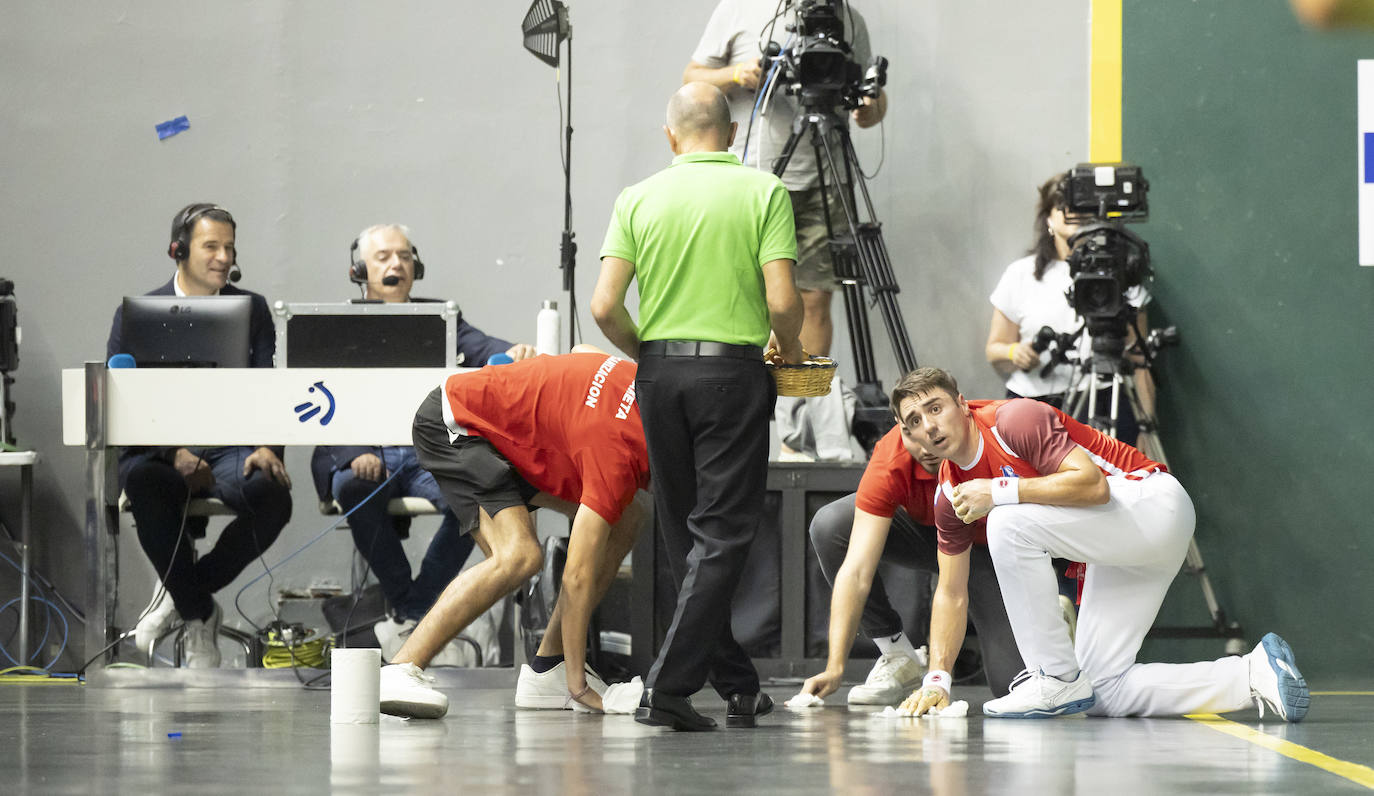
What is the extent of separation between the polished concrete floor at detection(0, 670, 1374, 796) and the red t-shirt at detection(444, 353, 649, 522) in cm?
58

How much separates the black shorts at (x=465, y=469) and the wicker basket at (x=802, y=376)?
744 mm

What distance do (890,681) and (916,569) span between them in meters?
0.37

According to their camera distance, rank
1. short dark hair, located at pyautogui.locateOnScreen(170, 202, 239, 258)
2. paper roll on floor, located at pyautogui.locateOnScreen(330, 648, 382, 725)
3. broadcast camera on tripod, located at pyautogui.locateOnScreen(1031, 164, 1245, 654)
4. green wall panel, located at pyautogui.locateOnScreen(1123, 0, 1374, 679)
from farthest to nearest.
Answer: green wall panel, located at pyautogui.locateOnScreen(1123, 0, 1374, 679) < short dark hair, located at pyautogui.locateOnScreen(170, 202, 239, 258) < broadcast camera on tripod, located at pyautogui.locateOnScreen(1031, 164, 1245, 654) < paper roll on floor, located at pyautogui.locateOnScreen(330, 648, 382, 725)

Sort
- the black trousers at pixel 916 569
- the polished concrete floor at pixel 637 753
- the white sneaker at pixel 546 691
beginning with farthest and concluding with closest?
the black trousers at pixel 916 569 → the white sneaker at pixel 546 691 → the polished concrete floor at pixel 637 753

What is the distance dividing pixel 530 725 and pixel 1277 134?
Answer: 361 centimetres

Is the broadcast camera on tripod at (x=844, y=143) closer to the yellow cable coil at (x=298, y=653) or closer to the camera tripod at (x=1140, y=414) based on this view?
the camera tripod at (x=1140, y=414)

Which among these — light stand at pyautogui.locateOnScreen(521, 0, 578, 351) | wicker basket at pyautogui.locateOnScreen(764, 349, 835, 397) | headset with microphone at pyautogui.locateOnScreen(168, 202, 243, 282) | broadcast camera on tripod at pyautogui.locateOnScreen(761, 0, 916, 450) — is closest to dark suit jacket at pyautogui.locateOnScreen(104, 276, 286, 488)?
headset with microphone at pyautogui.locateOnScreen(168, 202, 243, 282)

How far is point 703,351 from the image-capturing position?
3375 millimetres

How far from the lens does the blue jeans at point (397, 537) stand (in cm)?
508

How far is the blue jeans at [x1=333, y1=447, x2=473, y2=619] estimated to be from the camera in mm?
5082

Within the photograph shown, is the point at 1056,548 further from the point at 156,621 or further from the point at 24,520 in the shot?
the point at 24,520

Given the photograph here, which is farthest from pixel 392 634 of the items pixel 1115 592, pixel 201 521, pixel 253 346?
pixel 1115 592

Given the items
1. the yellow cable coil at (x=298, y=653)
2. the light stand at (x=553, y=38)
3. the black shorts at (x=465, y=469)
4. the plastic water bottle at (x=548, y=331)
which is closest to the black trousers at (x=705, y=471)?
the black shorts at (x=465, y=469)

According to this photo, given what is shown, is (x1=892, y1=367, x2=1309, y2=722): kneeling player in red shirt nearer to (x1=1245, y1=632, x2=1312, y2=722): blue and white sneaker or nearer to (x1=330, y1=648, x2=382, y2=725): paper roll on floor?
(x1=1245, y1=632, x2=1312, y2=722): blue and white sneaker
